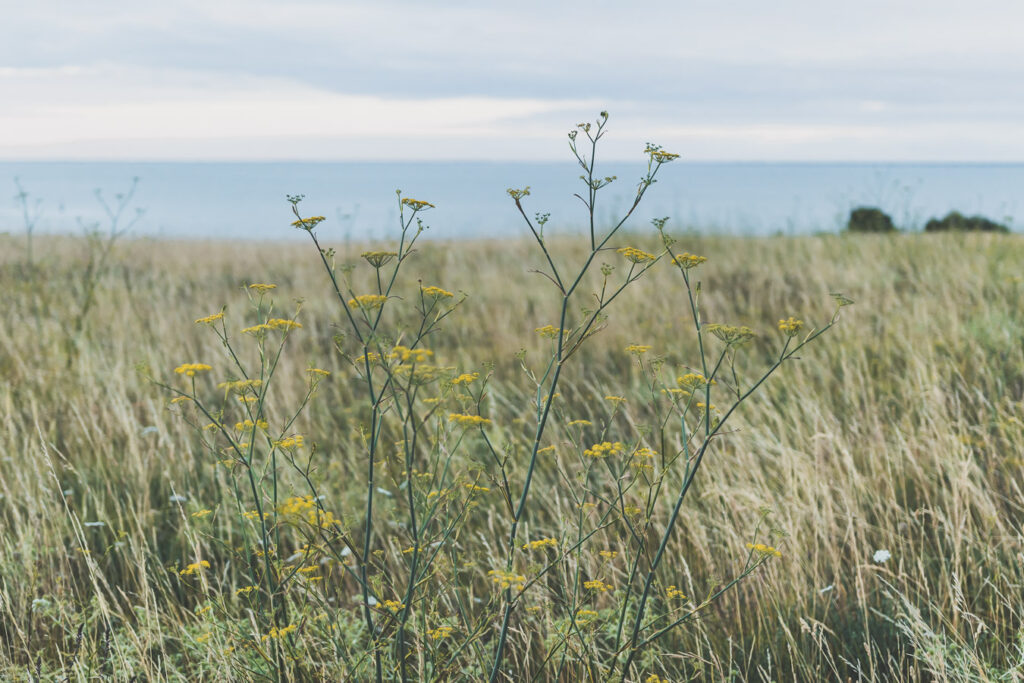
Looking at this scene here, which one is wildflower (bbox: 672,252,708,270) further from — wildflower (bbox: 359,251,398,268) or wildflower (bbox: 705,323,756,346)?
wildflower (bbox: 359,251,398,268)

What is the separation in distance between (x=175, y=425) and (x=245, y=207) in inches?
5219

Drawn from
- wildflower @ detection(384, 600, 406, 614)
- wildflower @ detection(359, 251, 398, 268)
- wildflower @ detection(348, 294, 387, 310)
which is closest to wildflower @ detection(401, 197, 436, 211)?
wildflower @ detection(359, 251, 398, 268)

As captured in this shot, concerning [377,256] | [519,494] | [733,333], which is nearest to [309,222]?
[377,256]

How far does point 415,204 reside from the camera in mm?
1573

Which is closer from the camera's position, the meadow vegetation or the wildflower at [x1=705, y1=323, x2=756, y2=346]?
the wildflower at [x1=705, y1=323, x2=756, y2=346]

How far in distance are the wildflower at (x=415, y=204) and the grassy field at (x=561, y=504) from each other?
27 cm

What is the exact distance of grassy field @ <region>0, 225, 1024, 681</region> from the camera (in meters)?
1.97

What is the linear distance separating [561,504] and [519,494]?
0.78 feet

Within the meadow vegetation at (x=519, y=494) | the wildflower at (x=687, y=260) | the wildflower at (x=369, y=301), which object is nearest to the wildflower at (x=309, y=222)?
the meadow vegetation at (x=519, y=494)

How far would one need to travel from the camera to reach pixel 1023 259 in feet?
21.5

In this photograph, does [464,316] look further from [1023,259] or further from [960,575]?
[1023,259]

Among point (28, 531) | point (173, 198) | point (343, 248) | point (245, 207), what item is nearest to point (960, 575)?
point (28, 531)

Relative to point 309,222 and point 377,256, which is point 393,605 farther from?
point 309,222

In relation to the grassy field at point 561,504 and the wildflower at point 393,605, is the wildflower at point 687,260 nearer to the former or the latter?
the grassy field at point 561,504
